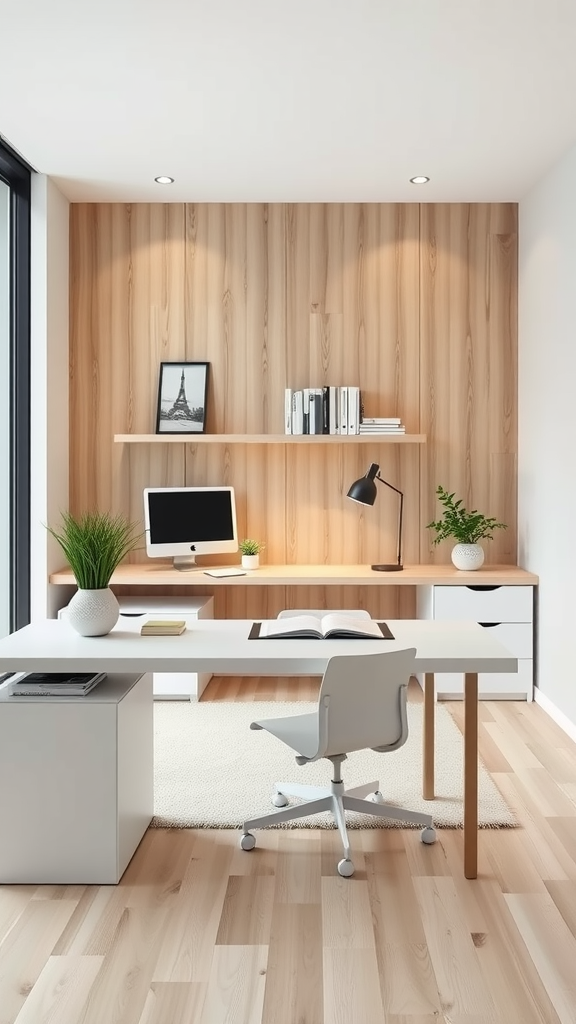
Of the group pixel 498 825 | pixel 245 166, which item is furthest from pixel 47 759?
pixel 245 166

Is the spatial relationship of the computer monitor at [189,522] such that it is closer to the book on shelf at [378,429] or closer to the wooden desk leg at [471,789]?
the book on shelf at [378,429]

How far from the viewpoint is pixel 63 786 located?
2430 millimetres

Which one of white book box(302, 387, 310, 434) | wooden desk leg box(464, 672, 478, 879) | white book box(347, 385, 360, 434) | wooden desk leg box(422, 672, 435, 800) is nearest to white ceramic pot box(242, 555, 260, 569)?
white book box(302, 387, 310, 434)

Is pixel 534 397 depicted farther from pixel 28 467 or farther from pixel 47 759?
pixel 47 759

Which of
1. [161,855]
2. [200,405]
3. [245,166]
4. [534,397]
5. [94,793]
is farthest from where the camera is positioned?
[200,405]

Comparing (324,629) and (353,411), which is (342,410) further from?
(324,629)

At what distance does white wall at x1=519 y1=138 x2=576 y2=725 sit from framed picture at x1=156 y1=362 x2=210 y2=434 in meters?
1.84

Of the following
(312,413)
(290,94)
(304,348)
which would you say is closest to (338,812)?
(312,413)

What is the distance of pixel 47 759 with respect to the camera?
2.43 meters

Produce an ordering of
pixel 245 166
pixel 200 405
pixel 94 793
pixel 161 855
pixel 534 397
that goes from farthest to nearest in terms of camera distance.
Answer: pixel 200 405
pixel 534 397
pixel 245 166
pixel 161 855
pixel 94 793

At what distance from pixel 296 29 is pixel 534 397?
235cm

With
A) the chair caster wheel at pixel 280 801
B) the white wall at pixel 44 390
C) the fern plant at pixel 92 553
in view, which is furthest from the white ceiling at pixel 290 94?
the chair caster wheel at pixel 280 801

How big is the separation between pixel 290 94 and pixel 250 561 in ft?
7.68

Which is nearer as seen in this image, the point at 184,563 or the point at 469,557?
the point at 469,557
